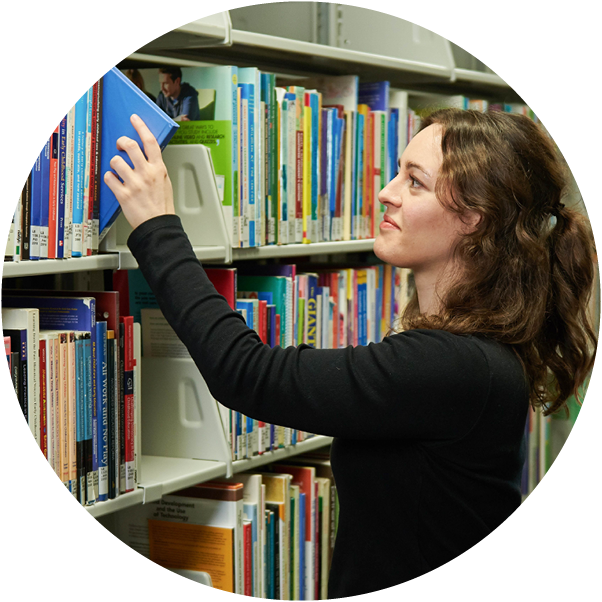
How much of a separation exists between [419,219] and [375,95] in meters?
0.91

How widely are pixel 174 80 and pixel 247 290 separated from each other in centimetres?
48

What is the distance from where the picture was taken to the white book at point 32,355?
1.14 metres

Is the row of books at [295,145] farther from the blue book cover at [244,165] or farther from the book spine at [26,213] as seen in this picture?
the book spine at [26,213]

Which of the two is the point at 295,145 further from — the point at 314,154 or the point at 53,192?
the point at 53,192

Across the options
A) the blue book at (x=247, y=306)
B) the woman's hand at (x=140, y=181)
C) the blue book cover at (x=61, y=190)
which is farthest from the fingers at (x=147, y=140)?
the blue book at (x=247, y=306)

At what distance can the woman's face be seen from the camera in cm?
123

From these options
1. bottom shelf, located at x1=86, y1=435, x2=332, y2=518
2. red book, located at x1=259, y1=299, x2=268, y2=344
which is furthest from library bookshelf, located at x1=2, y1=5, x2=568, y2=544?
red book, located at x1=259, y1=299, x2=268, y2=344

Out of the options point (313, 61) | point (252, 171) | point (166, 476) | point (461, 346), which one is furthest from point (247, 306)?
point (313, 61)

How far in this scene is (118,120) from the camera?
1.22 metres

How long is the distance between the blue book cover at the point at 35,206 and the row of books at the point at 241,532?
0.67 m

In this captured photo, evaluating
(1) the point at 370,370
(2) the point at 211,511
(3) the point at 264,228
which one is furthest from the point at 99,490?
(3) the point at 264,228

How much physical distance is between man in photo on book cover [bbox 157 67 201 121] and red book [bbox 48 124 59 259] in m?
0.38

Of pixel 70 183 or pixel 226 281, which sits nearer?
pixel 70 183

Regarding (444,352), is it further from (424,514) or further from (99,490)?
(99,490)
